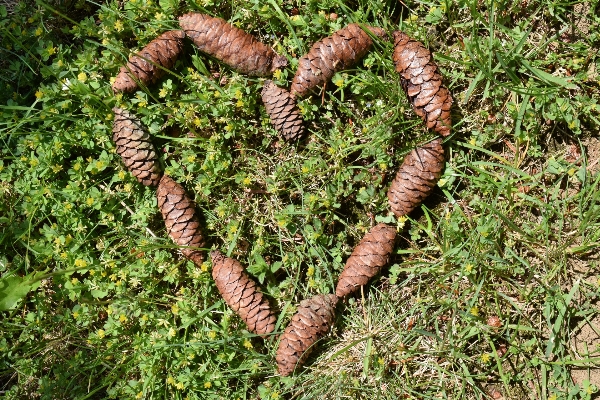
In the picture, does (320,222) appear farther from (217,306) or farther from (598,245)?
(598,245)

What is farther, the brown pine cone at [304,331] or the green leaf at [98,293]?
the green leaf at [98,293]

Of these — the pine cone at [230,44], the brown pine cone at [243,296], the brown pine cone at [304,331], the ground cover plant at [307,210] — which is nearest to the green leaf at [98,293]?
the ground cover plant at [307,210]

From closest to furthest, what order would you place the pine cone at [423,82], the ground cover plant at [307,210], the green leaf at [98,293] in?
the pine cone at [423,82]
the ground cover plant at [307,210]
the green leaf at [98,293]

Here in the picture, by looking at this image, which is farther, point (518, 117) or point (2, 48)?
point (2, 48)

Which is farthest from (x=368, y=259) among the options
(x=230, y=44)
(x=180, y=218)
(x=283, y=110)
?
(x=230, y=44)

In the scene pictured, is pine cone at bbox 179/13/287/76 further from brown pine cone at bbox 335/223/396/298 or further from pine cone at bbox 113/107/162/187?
brown pine cone at bbox 335/223/396/298

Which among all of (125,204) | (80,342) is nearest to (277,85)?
(125,204)

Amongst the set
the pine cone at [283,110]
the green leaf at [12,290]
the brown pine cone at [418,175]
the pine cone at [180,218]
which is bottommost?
→ the green leaf at [12,290]

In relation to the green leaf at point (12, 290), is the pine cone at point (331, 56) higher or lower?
higher

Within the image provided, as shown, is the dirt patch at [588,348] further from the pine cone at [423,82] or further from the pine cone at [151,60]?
the pine cone at [151,60]
